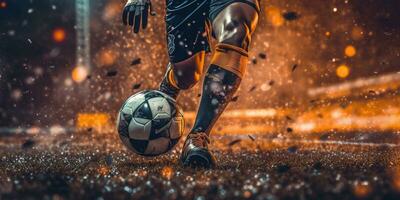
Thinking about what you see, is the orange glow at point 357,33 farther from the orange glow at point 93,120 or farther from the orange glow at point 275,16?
the orange glow at point 93,120

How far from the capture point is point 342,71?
41.0 ft

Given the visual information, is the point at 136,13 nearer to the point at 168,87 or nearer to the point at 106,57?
the point at 168,87

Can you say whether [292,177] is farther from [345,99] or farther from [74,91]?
[74,91]

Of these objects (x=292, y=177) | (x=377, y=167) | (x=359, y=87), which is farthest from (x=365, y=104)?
(x=292, y=177)

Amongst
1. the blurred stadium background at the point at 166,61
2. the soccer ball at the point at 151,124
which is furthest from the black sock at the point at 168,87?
the blurred stadium background at the point at 166,61

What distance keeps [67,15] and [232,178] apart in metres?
14.3

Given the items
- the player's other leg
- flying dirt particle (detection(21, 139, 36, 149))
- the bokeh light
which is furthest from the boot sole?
the bokeh light

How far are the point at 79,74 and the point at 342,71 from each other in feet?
27.1

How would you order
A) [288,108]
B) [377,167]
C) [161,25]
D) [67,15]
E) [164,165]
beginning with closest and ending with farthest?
[377,167] → [164,165] → [161,25] → [288,108] → [67,15]

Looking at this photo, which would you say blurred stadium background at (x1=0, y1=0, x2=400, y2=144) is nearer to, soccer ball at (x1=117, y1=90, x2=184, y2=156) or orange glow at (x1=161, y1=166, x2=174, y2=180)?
soccer ball at (x1=117, y1=90, x2=184, y2=156)

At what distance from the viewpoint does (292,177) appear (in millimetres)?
2424

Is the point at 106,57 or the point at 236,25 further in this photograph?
the point at 106,57

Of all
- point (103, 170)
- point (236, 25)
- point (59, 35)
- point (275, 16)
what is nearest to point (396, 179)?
point (236, 25)

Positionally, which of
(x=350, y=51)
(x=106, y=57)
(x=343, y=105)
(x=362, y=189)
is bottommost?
(x=362, y=189)
